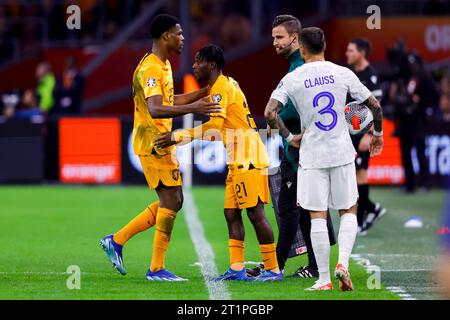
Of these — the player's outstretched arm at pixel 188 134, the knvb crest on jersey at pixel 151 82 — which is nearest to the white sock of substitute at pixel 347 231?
the player's outstretched arm at pixel 188 134

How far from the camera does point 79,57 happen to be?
25.8m

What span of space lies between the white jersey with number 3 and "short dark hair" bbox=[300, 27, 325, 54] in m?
0.11

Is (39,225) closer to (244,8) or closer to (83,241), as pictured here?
(83,241)

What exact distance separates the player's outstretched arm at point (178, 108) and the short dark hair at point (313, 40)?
35.1 inches

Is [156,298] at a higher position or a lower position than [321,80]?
lower

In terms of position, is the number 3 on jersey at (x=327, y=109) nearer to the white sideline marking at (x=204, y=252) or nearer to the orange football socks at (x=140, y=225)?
the white sideline marking at (x=204, y=252)

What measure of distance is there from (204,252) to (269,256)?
2.28 m

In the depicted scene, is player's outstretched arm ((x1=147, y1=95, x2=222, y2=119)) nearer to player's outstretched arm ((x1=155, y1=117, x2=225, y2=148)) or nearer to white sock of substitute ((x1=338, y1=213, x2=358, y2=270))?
player's outstretched arm ((x1=155, y1=117, x2=225, y2=148))

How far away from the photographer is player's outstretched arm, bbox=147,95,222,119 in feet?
30.2

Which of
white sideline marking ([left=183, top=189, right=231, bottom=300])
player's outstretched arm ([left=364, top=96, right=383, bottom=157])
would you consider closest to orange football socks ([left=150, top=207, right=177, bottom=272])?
white sideline marking ([left=183, top=189, right=231, bottom=300])

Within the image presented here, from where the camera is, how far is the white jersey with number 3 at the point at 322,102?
8.88 meters
